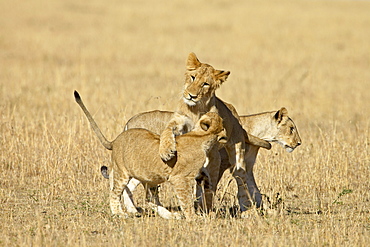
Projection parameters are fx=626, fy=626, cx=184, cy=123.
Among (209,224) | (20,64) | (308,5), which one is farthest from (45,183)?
(308,5)

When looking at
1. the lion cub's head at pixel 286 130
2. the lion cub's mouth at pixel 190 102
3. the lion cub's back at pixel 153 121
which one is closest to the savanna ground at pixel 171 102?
the lion cub's head at pixel 286 130

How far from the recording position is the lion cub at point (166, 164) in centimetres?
644

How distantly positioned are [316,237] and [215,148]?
5.10 feet

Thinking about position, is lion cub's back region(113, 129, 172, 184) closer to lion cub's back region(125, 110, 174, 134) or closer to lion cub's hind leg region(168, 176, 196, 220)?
lion cub's hind leg region(168, 176, 196, 220)

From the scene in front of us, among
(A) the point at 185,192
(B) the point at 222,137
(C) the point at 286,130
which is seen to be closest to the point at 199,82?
(B) the point at 222,137

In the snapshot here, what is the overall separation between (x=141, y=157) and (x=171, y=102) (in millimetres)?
6085

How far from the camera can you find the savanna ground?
6324 millimetres

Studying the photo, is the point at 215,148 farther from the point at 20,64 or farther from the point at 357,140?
the point at 20,64

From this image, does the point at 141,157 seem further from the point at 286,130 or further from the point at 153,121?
the point at 286,130

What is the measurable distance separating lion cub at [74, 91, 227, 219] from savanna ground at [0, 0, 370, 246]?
13.4 inches

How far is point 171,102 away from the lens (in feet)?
41.4

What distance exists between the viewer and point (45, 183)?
8.48 meters

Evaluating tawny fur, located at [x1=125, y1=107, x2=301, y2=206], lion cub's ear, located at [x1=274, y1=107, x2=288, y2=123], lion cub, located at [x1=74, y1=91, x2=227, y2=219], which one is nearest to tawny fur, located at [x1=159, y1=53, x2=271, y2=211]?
lion cub, located at [x1=74, y1=91, x2=227, y2=219]

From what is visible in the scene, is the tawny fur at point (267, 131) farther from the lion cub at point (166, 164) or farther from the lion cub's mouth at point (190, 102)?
the lion cub's mouth at point (190, 102)
